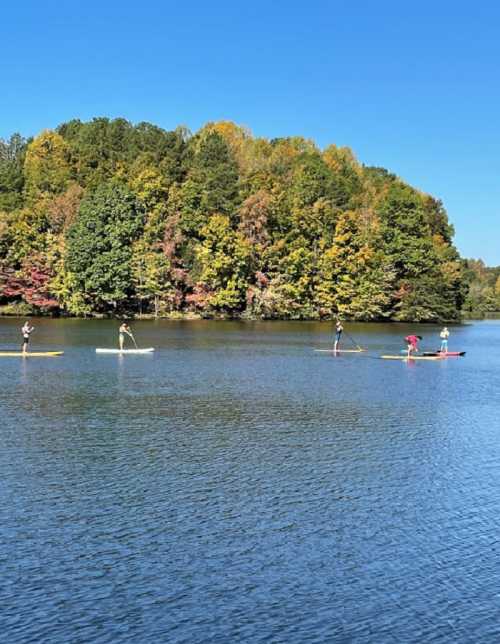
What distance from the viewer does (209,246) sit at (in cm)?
10512

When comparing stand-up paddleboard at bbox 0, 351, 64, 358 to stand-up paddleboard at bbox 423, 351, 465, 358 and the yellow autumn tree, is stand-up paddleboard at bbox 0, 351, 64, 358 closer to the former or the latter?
stand-up paddleboard at bbox 423, 351, 465, 358

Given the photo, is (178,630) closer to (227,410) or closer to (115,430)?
(115,430)

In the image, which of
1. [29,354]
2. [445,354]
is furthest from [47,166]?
[445,354]

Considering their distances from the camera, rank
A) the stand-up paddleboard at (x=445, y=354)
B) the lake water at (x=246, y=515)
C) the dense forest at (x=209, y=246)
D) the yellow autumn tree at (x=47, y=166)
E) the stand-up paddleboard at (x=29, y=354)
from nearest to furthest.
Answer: the lake water at (x=246, y=515), the stand-up paddleboard at (x=29, y=354), the stand-up paddleboard at (x=445, y=354), the dense forest at (x=209, y=246), the yellow autumn tree at (x=47, y=166)

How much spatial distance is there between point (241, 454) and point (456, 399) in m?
16.6

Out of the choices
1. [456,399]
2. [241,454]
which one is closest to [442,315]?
[456,399]

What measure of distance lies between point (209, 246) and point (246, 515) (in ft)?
295

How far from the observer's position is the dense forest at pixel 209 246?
341 feet

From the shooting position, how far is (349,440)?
80.4ft

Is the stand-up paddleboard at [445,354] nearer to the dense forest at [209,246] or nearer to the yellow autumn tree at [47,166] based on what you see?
the dense forest at [209,246]

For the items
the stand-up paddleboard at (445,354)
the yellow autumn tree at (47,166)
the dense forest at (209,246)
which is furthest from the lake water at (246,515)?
the yellow autumn tree at (47,166)

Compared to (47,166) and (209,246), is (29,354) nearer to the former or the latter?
(209,246)

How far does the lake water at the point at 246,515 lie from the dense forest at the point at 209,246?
69542mm

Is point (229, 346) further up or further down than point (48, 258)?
further down
